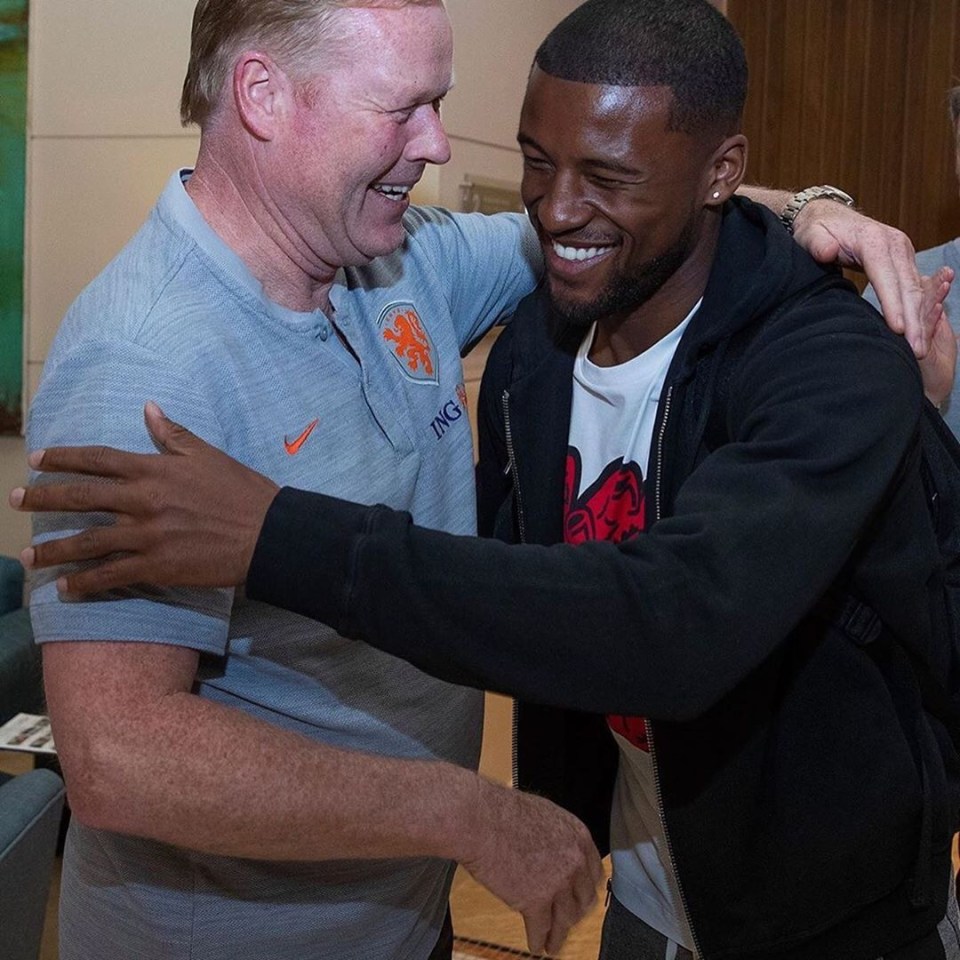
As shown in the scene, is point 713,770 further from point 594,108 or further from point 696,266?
point 594,108

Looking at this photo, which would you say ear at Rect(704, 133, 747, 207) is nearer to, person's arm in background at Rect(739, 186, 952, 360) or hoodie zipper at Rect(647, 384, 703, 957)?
person's arm in background at Rect(739, 186, 952, 360)

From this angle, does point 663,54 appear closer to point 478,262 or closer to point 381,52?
point 381,52

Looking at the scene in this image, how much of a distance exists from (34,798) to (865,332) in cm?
154

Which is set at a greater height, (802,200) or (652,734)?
(802,200)

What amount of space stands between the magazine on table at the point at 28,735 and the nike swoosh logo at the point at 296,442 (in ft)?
7.77

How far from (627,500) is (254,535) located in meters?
0.58

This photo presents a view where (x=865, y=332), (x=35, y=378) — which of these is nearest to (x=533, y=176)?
(x=865, y=332)

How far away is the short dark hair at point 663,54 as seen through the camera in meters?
1.47

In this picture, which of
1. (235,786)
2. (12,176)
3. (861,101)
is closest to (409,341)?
(235,786)

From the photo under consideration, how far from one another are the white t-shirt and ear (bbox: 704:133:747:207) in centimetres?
13

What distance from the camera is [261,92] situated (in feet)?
4.67

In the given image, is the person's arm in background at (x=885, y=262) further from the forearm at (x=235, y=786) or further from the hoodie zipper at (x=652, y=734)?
the forearm at (x=235, y=786)

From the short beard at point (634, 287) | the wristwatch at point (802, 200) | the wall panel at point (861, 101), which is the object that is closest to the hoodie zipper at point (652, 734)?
the short beard at point (634, 287)

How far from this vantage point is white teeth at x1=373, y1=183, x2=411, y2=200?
153 centimetres
